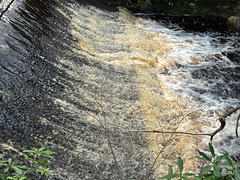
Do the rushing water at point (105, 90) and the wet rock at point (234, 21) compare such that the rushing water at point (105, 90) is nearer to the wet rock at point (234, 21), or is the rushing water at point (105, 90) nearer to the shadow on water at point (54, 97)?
the shadow on water at point (54, 97)

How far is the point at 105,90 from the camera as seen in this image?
436 cm

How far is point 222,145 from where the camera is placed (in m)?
3.86

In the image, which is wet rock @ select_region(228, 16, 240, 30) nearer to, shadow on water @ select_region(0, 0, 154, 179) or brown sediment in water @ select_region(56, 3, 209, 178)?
brown sediment in water @ select_region(56, 3, 209, 178)

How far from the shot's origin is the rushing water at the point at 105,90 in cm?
305

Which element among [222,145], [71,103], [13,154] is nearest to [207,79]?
[222,145]

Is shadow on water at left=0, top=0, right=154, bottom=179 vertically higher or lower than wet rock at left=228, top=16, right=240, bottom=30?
lower

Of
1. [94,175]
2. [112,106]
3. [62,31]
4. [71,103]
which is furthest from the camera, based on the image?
[62,31]

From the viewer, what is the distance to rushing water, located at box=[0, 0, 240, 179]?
3.05m

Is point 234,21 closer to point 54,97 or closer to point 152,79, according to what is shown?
point 152,79

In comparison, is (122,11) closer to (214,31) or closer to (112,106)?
(214,31)

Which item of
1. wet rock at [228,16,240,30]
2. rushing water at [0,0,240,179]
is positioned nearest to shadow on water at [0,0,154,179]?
rushing water at [0,0,240,179]

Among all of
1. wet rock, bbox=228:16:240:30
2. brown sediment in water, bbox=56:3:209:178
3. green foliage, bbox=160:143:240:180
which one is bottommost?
brown sediment in water, bbox=56:3:209:178

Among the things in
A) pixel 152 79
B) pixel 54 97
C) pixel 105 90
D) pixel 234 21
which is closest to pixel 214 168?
pixel 54 97

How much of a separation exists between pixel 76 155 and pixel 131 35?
4.29 meters
